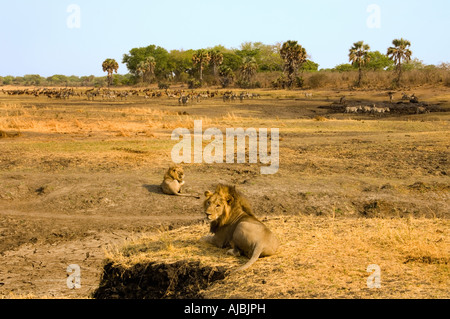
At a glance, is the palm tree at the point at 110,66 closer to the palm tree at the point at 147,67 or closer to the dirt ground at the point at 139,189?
the palm tree at the point at 147,67

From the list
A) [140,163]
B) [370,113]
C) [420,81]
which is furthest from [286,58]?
[140,163]


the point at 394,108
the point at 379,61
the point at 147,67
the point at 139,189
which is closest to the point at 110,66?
the point at 147,67

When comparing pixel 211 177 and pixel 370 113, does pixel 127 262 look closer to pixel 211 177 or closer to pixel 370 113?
pixel 211 177

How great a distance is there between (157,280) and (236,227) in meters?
1.17

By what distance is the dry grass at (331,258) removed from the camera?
5.46 m

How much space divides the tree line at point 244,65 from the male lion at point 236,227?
54.4 meters

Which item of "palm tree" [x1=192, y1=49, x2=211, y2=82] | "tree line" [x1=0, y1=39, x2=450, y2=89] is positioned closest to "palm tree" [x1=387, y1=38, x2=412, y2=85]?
"tree line" [x1=0, y1=39, x2=450, y2=89]

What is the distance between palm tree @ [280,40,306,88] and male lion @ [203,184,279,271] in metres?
63.6

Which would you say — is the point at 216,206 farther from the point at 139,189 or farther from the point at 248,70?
the point at 248,70

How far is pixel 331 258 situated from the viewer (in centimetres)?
639

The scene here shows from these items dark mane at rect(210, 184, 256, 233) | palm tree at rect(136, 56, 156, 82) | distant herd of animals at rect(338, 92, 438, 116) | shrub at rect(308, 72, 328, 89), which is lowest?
dark mane at rect(210, 184, 256, 233)

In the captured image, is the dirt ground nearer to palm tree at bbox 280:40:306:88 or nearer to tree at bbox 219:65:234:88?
palm tree at bbox 280:40:306:88

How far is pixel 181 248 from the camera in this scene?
7223 mm

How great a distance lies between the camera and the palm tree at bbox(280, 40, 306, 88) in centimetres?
7038
